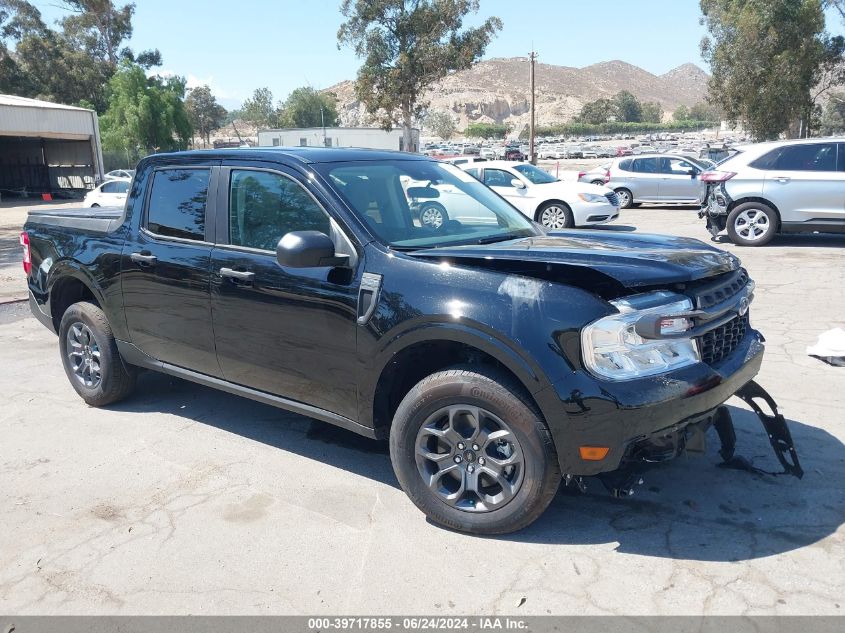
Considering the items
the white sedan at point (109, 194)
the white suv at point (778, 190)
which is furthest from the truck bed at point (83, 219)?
the white sedan at point (109, 194)

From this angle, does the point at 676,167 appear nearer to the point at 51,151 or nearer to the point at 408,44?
the point at 408,44

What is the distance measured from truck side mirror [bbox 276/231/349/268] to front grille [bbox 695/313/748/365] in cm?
182

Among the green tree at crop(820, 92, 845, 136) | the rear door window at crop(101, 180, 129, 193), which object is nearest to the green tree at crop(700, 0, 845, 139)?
the green tree at crop(820, 92, 845, 136)

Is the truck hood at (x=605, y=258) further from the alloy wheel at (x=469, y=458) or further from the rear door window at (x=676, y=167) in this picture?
the rear door window at (x=676, y=167)

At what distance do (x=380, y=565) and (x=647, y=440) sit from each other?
1.31 m

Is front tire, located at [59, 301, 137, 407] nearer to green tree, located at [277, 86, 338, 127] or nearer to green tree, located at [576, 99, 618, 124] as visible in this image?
green tree, located at [277, 86, 338, 127]

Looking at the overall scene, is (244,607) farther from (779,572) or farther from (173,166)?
(173,166)

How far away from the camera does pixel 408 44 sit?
37500 millimetres

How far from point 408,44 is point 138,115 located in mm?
19250

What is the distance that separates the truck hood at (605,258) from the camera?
3.16 metres

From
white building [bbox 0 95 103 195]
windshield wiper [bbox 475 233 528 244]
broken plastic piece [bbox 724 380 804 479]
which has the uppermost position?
white building [bbox 0 95 103 195]

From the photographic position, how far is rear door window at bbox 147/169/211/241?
14.8 ft

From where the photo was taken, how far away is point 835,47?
3291 cm

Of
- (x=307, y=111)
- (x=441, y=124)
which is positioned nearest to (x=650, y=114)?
(x=441, y=124)
